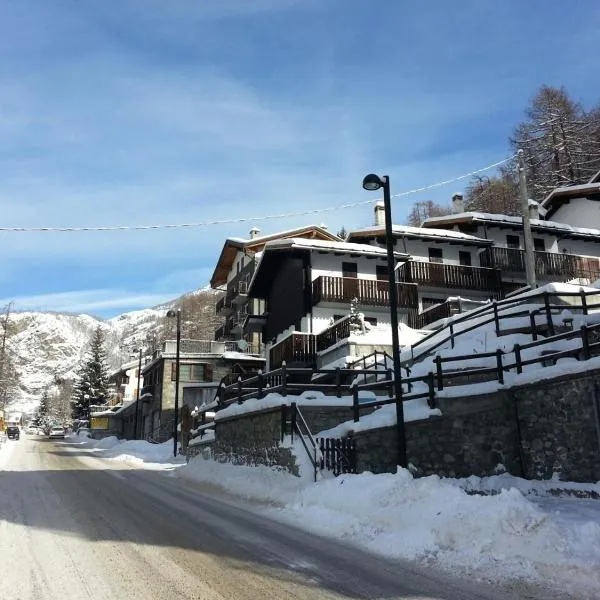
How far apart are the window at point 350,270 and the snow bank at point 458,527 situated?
73.4 ft

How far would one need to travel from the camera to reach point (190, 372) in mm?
47875

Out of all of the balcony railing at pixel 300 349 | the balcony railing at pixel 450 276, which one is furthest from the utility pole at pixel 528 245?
the balcony railing at pixel 300 349

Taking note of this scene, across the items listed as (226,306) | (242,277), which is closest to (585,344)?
(242,277)

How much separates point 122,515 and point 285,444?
4421mm

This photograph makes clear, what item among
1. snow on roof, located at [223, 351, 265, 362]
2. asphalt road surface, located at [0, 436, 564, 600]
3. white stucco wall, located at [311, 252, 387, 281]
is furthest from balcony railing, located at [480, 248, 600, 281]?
asphalt road surface, located at [0, 436, 564, 600]

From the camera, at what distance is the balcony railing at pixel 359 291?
30.3 metres

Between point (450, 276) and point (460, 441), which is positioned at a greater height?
point (450, 276)

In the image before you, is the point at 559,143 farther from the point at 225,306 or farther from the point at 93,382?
the point at 93,382

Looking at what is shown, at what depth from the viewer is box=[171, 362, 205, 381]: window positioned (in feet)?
156

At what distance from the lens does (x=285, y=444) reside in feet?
45.5

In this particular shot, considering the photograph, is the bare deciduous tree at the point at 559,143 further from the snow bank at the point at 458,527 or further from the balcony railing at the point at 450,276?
the snow bank at the point at 458,527

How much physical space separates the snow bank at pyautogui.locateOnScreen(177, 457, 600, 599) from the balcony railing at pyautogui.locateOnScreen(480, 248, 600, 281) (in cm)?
2840

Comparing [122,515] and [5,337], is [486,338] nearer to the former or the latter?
[122,515]

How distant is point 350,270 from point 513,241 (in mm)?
13724
